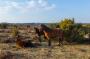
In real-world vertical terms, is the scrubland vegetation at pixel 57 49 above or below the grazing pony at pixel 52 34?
below

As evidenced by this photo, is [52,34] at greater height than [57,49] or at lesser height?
greater

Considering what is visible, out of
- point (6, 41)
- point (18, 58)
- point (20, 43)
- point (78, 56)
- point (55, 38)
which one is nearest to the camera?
point (18, 58)

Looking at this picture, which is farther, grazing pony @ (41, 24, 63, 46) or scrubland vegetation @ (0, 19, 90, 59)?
grazing pony @ (41, 24, 63, 46)


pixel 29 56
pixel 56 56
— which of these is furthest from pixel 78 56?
pixel 29 56

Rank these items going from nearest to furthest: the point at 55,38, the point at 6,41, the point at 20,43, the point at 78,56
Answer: the point at 78,56, the point at 20,43, the point at 55,38, the point at 6,41

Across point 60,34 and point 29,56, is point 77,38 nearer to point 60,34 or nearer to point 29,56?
point 60,34

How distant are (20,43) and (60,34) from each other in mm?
4664

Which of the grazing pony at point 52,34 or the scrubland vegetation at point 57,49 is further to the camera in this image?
the grazing pony at point 52,34

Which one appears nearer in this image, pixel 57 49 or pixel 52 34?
pixel 57 49

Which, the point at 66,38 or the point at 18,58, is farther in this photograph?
the point at 66,38

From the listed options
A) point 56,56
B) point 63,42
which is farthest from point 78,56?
point 63,42

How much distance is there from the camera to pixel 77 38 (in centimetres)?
3180

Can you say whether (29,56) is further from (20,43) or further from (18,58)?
(20,43)

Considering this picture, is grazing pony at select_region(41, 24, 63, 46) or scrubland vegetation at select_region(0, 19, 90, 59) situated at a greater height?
grazing pony at select_region(41, 24, 63, 46)
